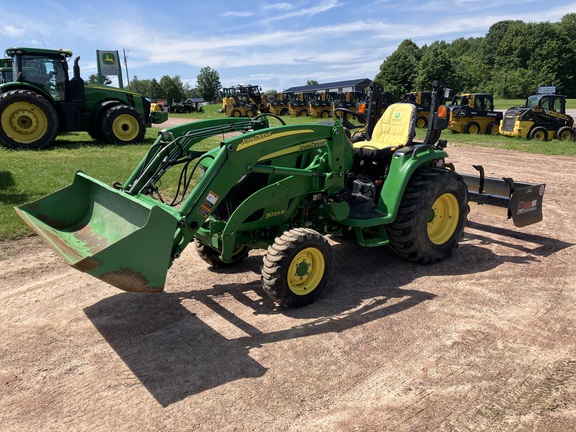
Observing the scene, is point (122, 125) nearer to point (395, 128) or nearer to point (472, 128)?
point (395, 128)

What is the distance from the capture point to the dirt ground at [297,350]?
9.29 ft

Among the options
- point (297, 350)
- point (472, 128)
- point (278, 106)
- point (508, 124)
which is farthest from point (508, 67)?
point (297, 350)

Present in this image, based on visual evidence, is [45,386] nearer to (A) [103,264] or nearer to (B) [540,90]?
(A) [103,264]

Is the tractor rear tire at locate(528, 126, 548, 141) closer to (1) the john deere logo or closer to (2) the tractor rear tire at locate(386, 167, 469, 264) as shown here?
(2) the tractor rear tire at locate(386, 167, 469, 264)

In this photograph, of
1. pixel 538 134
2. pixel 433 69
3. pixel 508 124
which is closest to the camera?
pixel 538 134

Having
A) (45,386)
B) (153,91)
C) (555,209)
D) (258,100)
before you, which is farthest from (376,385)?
(153,91)

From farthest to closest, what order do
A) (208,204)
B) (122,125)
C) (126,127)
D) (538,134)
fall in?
(538,134) < (126,127) < (122,125) < (208,204)

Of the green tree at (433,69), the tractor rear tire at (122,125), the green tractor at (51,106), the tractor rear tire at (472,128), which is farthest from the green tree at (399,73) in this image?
the green tractor at (51,106)

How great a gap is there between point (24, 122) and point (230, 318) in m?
11.9

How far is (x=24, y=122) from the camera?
12969mm

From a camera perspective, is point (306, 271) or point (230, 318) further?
point (306, 271)

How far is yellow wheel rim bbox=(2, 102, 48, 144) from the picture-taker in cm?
1268

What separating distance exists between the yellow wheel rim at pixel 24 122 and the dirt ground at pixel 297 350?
29.8ft

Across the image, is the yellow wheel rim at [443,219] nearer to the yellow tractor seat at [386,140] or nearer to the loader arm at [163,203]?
the yellow tractor seat at [386,140]
